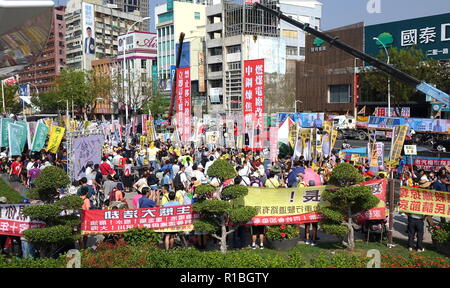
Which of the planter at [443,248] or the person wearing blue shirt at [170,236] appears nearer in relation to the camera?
the planter at [443,248]

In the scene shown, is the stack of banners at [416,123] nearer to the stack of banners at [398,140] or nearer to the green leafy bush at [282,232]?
the stack of banners at [398,140]

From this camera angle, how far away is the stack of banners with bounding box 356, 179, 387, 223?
996 cm

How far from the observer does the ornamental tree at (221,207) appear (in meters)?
8.80

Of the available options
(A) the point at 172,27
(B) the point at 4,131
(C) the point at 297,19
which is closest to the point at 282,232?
(B) the point at 4,131

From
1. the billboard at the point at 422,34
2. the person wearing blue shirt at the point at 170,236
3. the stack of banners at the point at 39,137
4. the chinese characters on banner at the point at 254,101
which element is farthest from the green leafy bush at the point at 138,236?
the billboard at the point at 422,34

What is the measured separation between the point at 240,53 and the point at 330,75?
12.1m

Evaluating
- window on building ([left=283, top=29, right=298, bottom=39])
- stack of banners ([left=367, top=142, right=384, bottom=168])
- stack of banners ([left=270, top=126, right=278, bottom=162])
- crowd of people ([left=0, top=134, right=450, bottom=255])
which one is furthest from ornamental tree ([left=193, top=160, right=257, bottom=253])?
window on building ([left=283, top=29, right=298, bottom=39])

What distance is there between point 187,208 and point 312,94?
51.4m

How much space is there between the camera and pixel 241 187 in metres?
8.88

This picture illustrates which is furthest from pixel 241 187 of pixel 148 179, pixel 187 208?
pixel 148 179

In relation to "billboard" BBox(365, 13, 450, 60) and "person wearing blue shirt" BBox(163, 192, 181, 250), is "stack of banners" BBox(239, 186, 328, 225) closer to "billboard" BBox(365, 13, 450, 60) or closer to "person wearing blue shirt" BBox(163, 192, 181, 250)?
"person wearing blue shirt" BBox(163, 192, 181, 250)

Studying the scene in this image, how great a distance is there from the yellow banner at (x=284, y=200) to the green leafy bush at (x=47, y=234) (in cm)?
367

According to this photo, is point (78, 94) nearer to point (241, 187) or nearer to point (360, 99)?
point (360, 99)

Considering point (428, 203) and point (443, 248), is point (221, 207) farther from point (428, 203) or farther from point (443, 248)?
Answer: point (443, 248)
